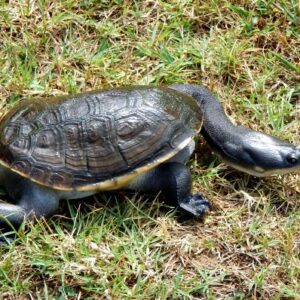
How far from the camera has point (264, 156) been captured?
4.96 metres

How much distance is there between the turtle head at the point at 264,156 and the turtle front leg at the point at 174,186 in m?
0.37

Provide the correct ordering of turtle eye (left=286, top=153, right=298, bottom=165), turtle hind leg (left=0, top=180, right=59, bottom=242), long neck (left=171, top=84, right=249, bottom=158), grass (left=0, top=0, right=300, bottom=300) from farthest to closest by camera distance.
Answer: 1. long neck (left=171, top=84, right=249, bottom=158)
2. turtle eye (left=286, top=153, right=298, bottom=165)
3. turtle hind leg (left=0, top=180, right=59, bottom=242)
4. grass (left=0, top=0, right=300, bottom=300)

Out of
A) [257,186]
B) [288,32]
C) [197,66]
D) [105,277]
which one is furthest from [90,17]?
[105,277]

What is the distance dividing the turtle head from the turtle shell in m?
0.38

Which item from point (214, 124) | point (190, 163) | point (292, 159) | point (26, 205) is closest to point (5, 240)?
point (26, 205)

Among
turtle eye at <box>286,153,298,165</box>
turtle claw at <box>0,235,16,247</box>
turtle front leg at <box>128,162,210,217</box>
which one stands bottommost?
turtle claw at <box>0,235,16,247</box>

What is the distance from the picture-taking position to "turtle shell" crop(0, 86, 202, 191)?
15.3 ft

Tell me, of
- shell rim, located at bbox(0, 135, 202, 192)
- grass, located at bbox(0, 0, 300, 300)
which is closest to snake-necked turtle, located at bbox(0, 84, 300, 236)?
shell rim, located at bbox(0, 135, 202, 192)

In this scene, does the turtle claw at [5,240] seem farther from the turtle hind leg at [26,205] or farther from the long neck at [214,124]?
the long neck at [214,124]

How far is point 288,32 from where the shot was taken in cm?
592

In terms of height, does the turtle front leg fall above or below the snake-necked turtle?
below

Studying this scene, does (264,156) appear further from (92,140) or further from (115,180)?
(92,140)

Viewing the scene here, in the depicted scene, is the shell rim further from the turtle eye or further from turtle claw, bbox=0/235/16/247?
the turtle eye

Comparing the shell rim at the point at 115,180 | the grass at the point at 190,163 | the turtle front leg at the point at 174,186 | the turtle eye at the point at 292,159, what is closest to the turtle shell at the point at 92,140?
the shell rim at the point at 115,180
